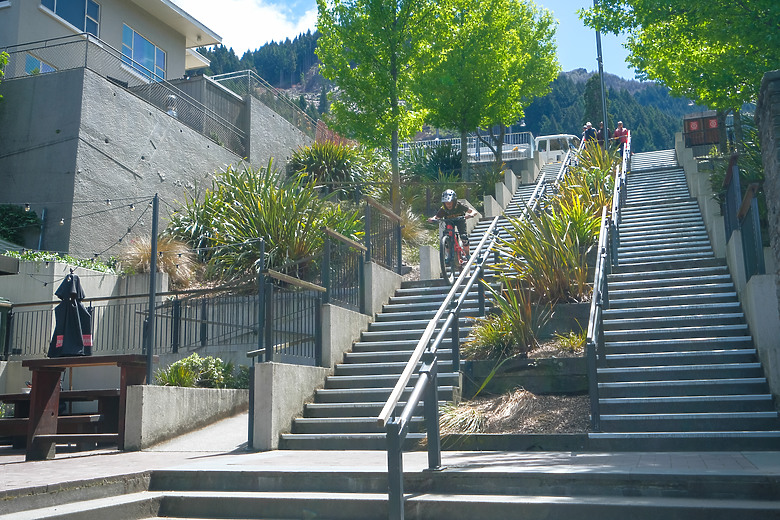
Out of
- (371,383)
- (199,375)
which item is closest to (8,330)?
(199,375)

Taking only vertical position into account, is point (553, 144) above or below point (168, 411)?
above

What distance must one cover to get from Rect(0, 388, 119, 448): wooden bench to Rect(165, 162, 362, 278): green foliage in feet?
16.1

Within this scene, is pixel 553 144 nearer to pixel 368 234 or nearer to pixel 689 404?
pixel 368 234

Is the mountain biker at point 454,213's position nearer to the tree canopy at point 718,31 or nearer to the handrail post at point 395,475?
the tree canopy at point 718,31

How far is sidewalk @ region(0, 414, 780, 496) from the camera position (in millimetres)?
5945

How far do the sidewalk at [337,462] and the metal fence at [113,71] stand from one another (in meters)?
A: 14.1

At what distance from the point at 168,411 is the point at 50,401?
1.47 m

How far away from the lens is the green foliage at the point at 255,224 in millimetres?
16062

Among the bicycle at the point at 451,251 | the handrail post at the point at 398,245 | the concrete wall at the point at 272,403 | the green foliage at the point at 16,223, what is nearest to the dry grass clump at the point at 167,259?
the green foliage at the point at 16,223

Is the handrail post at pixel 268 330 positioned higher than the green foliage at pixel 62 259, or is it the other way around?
the green foliage at pixel 62 259

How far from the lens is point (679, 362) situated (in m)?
9.05

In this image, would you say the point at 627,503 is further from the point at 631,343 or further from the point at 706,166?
the point at 706,166

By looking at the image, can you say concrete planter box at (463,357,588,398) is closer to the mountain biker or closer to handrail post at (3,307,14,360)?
the mountain biker

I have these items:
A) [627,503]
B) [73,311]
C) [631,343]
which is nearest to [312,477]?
[627,503]
